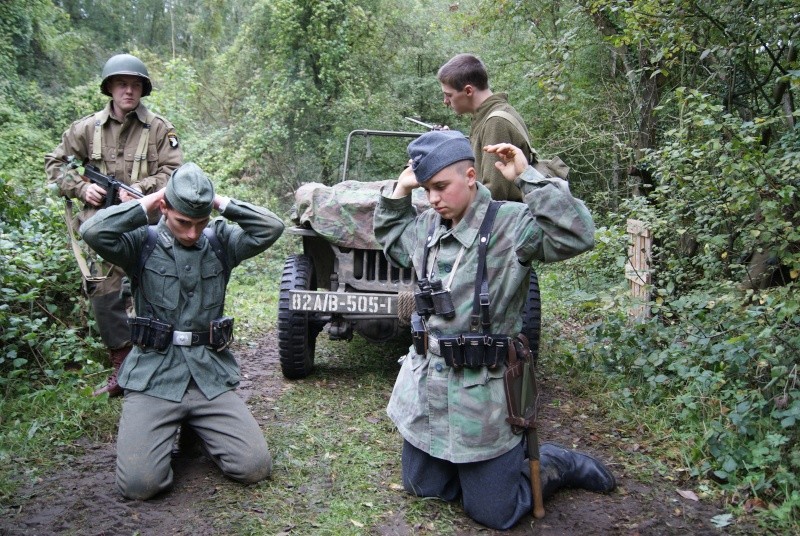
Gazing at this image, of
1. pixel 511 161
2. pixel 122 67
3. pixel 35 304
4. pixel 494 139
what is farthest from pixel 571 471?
pixel 35 304

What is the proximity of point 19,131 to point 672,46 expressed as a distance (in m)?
13.4

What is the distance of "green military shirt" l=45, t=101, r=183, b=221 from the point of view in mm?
4609

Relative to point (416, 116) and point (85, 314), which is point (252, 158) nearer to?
point (416, 116)

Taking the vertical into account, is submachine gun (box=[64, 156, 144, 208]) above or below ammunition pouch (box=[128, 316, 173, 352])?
above

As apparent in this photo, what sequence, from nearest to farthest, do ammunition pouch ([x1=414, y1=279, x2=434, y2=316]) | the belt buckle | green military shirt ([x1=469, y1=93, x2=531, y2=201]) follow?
ammunition pouch ([x1=414, y1=279, x2=434, y2=316]) → the belt buckle → green military shirt ([x1=469, y1=93, x2=531, y2=201])

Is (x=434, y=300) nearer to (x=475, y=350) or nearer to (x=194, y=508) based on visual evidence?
(x=475, y=350)

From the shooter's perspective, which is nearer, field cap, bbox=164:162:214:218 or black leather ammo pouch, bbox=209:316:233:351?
field cap, bbox=164:162:214:218

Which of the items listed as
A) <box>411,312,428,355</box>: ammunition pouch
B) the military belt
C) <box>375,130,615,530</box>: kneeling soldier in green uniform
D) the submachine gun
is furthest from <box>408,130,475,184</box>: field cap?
the submachine gun

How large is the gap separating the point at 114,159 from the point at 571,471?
3428 millimetres

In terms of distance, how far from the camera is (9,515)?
10.3ft

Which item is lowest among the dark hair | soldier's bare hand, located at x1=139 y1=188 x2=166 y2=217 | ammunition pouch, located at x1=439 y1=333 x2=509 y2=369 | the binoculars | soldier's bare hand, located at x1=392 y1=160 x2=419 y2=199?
ammunition pouch, located at x1=439 y1=333 x2=509 y2=369

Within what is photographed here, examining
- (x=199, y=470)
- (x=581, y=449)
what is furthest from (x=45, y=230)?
(x=581, y=449)

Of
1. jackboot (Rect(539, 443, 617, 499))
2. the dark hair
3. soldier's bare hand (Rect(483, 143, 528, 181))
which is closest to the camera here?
soldier's bare hand (Rect(483, 143, 528, 181))

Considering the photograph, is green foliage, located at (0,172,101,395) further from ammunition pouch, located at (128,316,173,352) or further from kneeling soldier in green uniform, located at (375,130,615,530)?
kneeling soldier in green uniform, located at (375,130,615,530)
